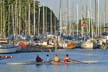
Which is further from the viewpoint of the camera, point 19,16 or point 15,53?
point 19,16

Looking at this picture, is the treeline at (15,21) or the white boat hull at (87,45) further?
the treeline at (15,21)

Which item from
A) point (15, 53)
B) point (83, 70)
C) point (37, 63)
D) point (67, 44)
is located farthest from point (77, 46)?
point (83, 70)

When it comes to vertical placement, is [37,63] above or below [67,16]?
below

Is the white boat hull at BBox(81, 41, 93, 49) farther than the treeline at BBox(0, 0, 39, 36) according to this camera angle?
No

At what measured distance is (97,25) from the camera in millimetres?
116062

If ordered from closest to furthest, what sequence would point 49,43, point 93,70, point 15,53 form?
1. point 93,70
2. point 15,53
3. point 49,43

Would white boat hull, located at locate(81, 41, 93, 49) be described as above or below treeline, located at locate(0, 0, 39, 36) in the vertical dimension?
below

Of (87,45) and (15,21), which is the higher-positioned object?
(15,21)

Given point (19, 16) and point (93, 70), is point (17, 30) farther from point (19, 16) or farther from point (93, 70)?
point (93, 70)

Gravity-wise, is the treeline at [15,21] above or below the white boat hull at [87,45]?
above

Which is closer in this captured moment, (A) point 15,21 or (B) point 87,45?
(B) point 87,45

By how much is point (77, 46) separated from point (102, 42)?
588 cm

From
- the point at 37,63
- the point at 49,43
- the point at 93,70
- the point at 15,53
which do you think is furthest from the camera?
the point at 49,43

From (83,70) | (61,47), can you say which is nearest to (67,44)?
(61,47)
